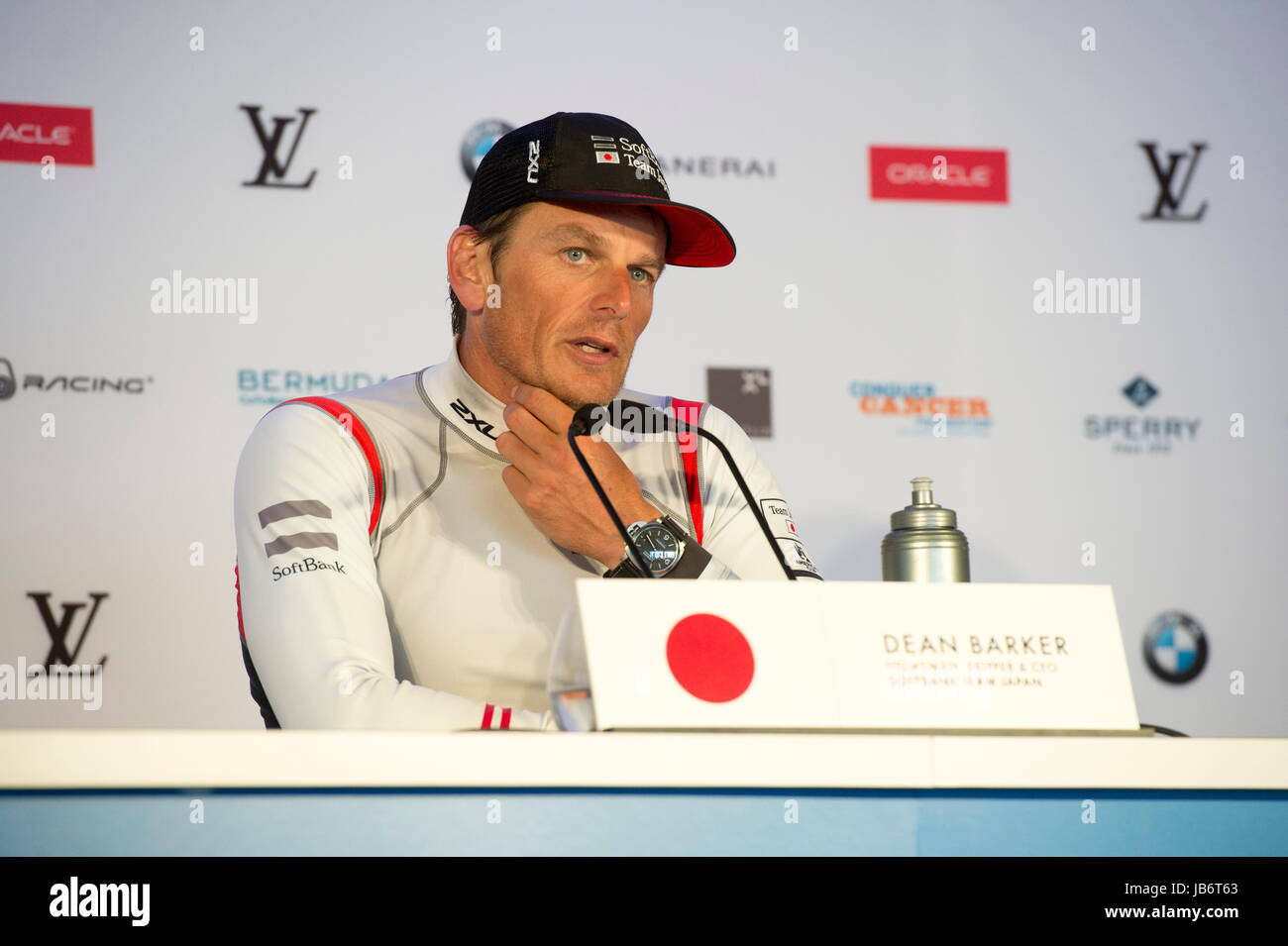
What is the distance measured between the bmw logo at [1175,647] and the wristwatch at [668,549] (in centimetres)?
162

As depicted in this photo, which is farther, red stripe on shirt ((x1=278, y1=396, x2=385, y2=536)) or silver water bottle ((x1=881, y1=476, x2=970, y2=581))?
red stripe on shirt ((x1=278, y1=396, x2=385, y2=536))

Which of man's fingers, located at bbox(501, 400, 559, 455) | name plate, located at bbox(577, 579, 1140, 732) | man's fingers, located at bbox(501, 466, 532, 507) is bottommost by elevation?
name plate, located at bbox(577, 579, 1140, 732)

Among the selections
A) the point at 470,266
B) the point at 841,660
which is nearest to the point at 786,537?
the point at 470,266

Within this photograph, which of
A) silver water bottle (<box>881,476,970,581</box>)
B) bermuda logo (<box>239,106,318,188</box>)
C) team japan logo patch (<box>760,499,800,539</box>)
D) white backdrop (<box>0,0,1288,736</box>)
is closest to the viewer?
silver water bottle (<box>881,476,970,581</box>)

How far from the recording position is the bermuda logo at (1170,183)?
270cm

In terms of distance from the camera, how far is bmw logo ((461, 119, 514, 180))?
244 centimetres

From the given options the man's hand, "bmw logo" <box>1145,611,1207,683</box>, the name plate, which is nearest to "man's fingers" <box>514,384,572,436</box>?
the man's hand

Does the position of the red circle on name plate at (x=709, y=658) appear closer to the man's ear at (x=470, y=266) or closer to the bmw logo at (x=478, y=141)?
the man's ear at (x=470, y=266)

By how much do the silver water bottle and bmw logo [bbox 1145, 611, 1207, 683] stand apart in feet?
5.69
